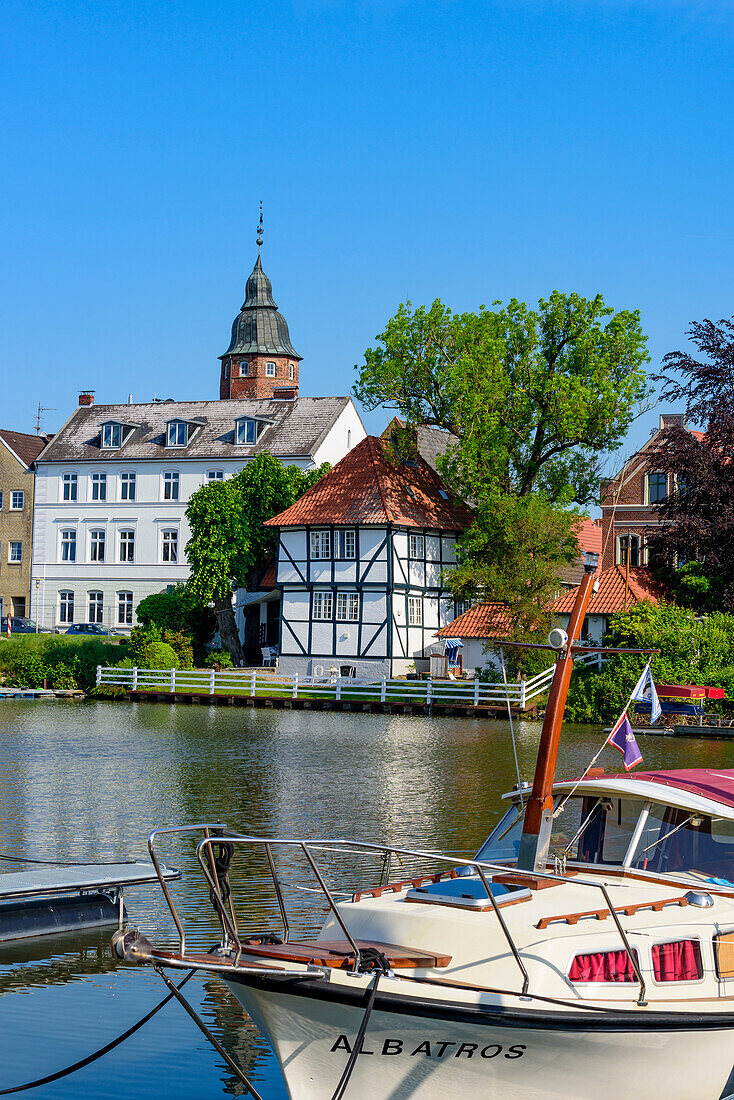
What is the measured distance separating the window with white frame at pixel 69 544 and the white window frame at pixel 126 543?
3.34 m

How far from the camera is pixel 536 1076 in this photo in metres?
8.12

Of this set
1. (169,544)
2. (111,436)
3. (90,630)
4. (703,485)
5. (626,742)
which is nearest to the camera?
(626,742)

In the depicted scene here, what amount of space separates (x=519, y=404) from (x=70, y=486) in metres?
31.5

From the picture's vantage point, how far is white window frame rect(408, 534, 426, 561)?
55906 mm

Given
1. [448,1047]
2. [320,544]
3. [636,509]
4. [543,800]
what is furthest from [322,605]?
[448,1047]

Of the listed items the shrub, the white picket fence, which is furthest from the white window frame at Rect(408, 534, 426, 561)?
the shrub

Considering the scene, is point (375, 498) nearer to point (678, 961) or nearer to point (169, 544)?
point (169, 544)

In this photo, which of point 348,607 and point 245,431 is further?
point 245,431

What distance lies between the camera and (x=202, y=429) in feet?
235

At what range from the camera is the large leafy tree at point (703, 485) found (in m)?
46.5

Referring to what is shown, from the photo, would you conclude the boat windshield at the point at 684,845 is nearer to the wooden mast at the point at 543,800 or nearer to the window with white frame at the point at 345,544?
the wooden mast at the point at 543,800

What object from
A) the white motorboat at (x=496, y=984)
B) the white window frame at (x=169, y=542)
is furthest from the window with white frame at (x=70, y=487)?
the white motorboat at (x=496, y=984)

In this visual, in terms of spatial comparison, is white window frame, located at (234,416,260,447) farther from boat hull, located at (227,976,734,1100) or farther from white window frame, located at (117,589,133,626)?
boat hull, located at (227,976,734,1100)

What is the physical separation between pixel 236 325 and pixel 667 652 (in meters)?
59.5
